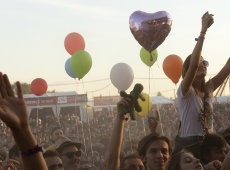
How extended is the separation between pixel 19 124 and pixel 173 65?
6218mm

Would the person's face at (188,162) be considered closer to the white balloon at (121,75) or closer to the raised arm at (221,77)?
the raised arm at (221,77)

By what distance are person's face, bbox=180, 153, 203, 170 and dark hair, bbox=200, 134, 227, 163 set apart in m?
0.45

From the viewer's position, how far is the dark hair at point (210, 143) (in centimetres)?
251

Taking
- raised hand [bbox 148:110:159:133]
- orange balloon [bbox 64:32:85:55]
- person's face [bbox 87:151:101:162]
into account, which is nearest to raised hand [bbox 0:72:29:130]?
raised hand [bbox 148:110:159:133]

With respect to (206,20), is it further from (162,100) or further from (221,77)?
(162,100)

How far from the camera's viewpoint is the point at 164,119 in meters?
18.4

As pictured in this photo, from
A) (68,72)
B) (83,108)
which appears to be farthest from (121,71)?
(83,108)

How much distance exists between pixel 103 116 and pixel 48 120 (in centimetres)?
447

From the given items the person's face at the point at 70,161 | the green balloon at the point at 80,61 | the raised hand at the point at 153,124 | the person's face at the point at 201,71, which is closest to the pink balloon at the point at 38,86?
the green balloon at the point at 80,61

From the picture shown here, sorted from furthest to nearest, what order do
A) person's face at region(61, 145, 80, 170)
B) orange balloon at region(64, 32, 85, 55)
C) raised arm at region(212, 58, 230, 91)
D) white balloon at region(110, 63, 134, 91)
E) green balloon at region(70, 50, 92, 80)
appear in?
orange balloon at region(64, 32, 85, 55), white balloon at region(110, 63, 134, 91), green balloon at region(70, 50, 92, 80), person's face at region(61, 145, 80, 170), raised arm at region(212, 58, 230, 91)

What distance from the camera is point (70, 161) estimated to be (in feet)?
12.5

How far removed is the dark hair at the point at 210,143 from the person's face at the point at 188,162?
45cm

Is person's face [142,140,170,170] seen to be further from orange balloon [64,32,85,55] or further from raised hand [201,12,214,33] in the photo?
orange balloon [64,32,85,55]

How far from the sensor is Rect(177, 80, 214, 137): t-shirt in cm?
250
